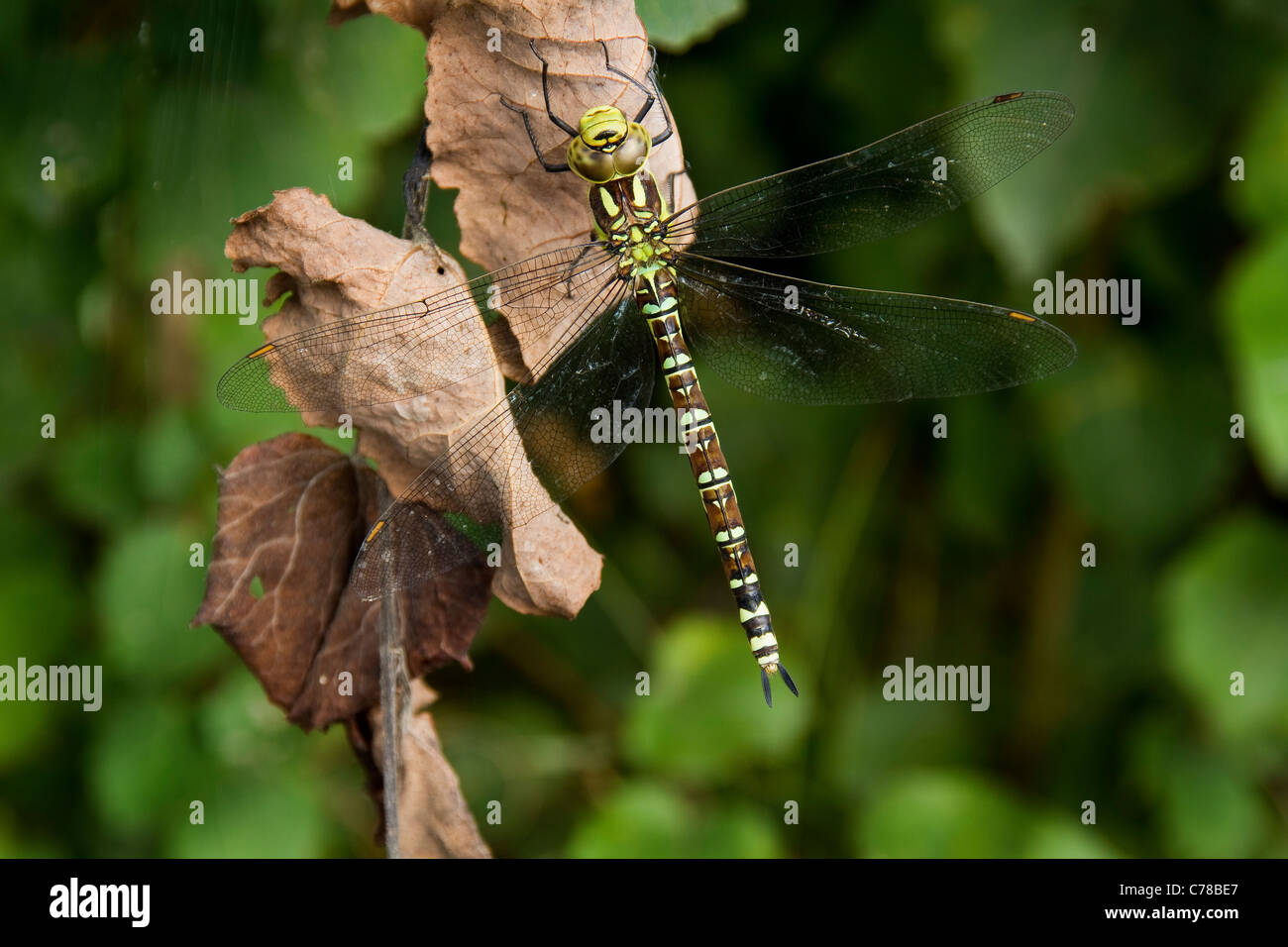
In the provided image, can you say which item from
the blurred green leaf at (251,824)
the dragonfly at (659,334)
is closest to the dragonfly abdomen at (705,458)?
the dragonfly at (659,334)

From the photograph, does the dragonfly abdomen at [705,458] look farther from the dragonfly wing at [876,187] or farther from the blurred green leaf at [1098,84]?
the blurred green leaf at [1098,84]

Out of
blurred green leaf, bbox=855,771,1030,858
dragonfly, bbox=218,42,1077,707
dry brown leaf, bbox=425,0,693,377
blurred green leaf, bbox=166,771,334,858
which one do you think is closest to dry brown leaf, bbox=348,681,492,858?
dragonfly, bbox=218,42,1077,707

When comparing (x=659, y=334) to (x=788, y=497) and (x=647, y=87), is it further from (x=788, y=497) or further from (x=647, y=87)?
(x=788, y=497)

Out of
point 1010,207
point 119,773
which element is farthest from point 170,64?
point 1010,207

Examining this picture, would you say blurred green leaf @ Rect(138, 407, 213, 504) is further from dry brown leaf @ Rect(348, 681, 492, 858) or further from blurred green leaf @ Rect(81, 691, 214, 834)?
dry brown leaf @ Rect(348, 681, 492, 858)

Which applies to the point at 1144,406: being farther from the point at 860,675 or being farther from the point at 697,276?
the point at 697,276

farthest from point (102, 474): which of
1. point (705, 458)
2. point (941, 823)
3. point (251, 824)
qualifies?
point (941, 823)
